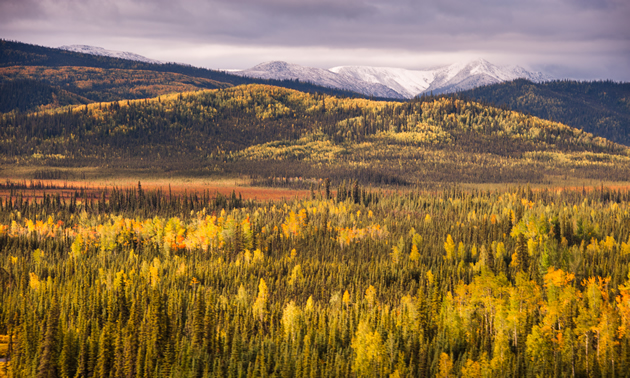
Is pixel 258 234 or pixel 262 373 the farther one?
pixel 258 234

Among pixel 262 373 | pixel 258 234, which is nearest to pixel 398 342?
pixel 262 373

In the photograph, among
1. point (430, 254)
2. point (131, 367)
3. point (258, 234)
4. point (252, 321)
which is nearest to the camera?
point (131, 367)

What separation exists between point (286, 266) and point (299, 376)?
71.5 meters

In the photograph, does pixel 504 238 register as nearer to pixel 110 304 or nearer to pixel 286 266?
pixel 286 266

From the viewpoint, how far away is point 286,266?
519 feet

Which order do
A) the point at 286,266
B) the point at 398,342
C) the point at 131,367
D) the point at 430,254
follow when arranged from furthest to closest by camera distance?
the point at 430,254
the point at 286,266
the point at 398,342
the point at 131,367

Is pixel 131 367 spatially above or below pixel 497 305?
below

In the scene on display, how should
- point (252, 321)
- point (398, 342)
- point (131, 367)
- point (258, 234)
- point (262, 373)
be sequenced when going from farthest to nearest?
point (258, 234) → point (252, 321) → point (398, 342) → point (131, 367) → point (262, 373)

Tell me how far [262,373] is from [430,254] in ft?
327

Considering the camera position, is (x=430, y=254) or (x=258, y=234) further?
(x=258, y=234)

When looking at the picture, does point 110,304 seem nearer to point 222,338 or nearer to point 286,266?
point 222,338

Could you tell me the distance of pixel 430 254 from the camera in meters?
175

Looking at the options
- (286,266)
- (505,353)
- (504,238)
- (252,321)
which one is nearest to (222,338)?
(252,321)

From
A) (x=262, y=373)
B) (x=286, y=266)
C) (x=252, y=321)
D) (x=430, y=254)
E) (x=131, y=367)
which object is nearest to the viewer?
(x=262, y=373)
